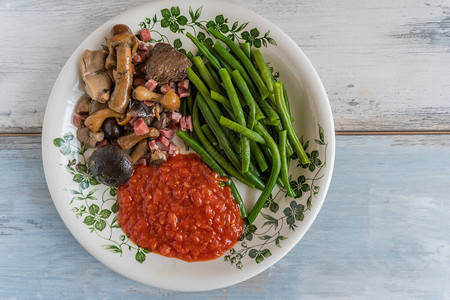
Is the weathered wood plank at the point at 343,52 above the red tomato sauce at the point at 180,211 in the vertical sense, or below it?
above

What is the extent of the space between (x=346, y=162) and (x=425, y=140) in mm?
620

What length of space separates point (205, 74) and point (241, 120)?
0.40 meters

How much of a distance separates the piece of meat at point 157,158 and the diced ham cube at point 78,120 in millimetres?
526

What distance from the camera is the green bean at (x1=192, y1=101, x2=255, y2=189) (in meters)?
2.62

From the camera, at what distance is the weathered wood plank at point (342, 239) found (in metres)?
2.90

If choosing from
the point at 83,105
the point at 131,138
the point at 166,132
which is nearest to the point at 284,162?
the point at 166,132

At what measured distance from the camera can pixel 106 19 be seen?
288 centimetres

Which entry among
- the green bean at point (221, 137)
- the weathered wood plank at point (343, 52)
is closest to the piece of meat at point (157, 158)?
the green bean at point (221, 137)

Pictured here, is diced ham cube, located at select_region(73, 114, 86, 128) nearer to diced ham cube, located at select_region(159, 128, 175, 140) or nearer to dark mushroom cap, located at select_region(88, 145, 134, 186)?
dark mushroom cap, located at select_region(88, 145, 134, 186)

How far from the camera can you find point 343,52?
2904 mm

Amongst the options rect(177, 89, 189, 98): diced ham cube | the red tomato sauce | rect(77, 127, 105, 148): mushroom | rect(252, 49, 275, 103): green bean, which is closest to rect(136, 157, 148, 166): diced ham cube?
the red tomato sauce

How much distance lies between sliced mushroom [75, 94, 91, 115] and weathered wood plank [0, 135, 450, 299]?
552 mm

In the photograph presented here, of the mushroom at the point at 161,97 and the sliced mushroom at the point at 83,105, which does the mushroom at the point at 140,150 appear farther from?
the sliced mushroom at the point at 83,105

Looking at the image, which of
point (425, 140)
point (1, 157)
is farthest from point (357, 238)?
point (1, 157)
